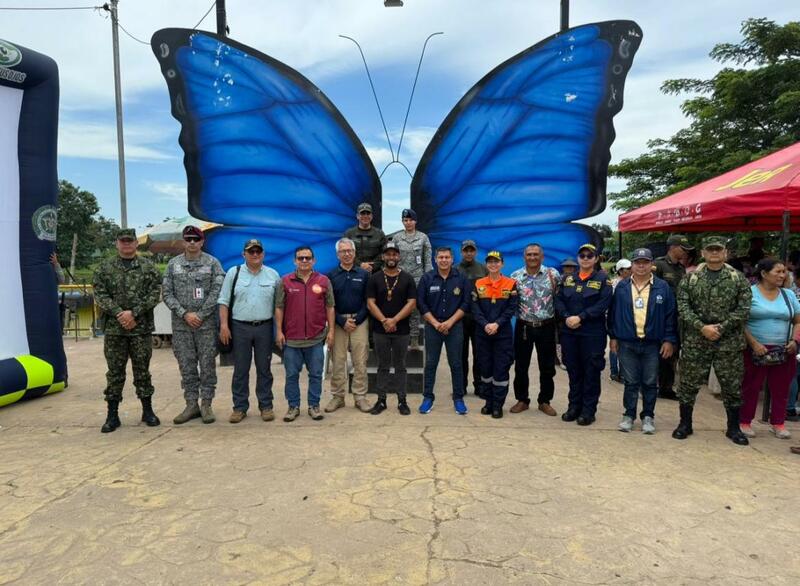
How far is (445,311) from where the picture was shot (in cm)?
489

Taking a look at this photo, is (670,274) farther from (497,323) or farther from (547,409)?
(497,323)

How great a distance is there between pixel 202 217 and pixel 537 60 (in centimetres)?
397

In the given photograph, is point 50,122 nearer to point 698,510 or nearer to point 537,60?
point 537,60

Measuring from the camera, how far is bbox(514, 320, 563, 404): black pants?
4.78m

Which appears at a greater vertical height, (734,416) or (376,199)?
(376,199)

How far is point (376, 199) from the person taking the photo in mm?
5828

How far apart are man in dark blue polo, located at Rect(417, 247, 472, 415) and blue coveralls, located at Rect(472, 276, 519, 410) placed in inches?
5.8

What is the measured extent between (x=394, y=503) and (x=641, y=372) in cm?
265

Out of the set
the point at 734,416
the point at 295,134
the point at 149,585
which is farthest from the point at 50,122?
the point at 734,416

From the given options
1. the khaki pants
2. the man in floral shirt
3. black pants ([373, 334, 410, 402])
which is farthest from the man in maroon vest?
the man in floral shirt

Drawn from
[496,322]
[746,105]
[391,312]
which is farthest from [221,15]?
[746,105]

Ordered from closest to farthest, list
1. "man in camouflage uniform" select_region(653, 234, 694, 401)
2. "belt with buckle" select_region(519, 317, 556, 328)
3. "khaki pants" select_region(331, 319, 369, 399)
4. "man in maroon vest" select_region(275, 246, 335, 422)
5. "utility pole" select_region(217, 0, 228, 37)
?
"man in maroon vest" select_region(275, 246, 335, 422) < "belt with buckle" select_region(519, 317, 556, 328) < "khaki pants" select_region(331, 319, 369, 399) < "man in camouflage uniform" select_region(653, 234, 694, 401) < "utility pole" select_region(217, 0, 228, 37)

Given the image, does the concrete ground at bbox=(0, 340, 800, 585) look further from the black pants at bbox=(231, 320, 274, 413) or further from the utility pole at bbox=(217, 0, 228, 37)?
the utility pole at bbox=(217, 0, 228, 37)

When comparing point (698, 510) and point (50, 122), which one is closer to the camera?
point (698, 510)
